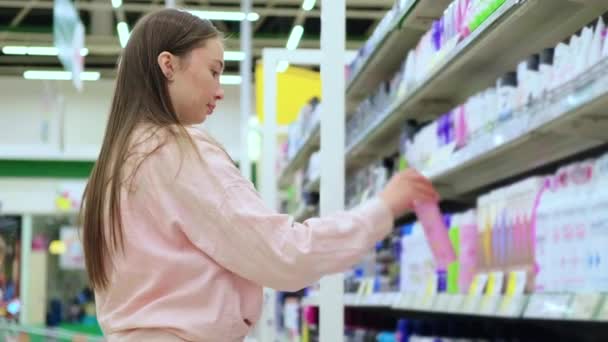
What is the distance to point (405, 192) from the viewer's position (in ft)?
6.10

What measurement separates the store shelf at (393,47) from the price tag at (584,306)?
1.75m

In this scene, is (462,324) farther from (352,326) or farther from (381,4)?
(381,4)

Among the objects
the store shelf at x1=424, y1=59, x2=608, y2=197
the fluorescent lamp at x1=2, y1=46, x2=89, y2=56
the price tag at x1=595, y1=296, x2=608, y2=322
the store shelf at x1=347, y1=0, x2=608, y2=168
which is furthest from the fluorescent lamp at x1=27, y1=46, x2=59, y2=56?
the price tag at x1=595, y1=296, x2=608, y2=322

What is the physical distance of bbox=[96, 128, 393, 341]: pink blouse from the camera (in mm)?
1771

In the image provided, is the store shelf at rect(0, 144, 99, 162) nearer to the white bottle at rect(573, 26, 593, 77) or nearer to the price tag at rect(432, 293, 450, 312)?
the price tag at rect(432, 293, 450, 312)

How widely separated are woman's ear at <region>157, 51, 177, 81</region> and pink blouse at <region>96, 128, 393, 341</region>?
13 centimetres

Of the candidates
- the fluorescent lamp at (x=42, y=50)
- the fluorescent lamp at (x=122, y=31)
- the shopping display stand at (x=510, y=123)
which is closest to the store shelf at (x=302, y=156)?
the shopping display stand at (x=510, y=123)

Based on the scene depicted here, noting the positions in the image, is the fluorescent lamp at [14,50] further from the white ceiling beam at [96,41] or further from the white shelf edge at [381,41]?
the white shelf edge at [381,41]

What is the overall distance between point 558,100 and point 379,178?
2593 mm

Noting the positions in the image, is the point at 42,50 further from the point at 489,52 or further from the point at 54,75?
the point at 489,52

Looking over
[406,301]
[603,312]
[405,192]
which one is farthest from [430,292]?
[405,192]

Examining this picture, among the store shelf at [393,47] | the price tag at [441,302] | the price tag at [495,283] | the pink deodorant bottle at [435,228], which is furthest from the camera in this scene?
the store shelf at [393,47]

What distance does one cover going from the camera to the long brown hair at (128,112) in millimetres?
1865

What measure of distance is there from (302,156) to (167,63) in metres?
6.07
